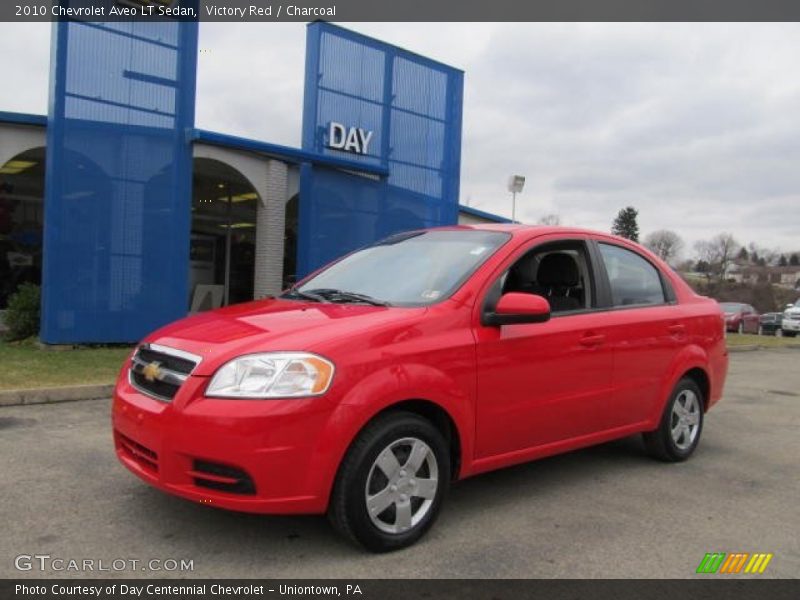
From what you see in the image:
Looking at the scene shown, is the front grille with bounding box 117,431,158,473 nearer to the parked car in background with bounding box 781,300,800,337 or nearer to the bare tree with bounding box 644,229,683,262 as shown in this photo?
the parked car in background with bounding box 781,300,800,337

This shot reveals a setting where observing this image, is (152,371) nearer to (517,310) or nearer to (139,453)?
(139,453)

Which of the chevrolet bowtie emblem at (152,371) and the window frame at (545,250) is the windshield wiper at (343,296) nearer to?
the window frame at (545,250)

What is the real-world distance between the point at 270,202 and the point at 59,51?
479 cm

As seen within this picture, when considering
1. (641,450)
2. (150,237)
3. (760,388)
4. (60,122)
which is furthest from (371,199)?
(641,450)

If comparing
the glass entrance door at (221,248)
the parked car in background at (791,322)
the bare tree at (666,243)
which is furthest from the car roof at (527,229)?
the bare tree at (666,243)

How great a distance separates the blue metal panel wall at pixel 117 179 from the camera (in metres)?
10.2

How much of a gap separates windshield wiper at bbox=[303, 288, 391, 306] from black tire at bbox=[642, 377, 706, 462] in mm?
2511

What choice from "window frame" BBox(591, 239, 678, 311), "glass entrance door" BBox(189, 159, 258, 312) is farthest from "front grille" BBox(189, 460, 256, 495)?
"glass entrance door" BBox(189, 159, 258, 312)

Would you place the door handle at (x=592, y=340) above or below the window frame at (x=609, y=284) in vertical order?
below

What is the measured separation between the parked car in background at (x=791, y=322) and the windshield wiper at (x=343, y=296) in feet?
104

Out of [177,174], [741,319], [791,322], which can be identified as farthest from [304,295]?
[791,322]

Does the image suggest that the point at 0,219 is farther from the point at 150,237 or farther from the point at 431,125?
the point at 431,125

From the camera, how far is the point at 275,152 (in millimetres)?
12773
